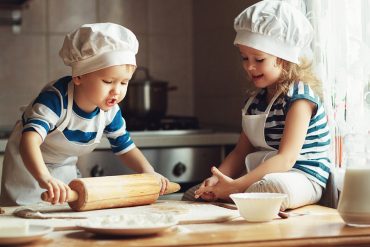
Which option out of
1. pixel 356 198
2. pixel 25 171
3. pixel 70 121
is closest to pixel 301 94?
pixel 356 198

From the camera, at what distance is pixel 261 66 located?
1.94 m

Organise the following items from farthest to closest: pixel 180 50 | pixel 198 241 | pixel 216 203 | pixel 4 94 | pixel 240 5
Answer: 1. pixel 180 50
2. pixel 4 94
3. pixel 240 5
4. pixel 216 203
5. pixel 198 241

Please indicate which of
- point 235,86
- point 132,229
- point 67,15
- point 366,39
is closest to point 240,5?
point 235,86

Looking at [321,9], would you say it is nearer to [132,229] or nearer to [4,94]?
[132,229]

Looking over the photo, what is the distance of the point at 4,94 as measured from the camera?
316cm

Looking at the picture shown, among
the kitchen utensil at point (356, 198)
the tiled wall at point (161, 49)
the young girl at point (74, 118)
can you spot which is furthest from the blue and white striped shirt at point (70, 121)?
the tiled wall at point (161, 49)

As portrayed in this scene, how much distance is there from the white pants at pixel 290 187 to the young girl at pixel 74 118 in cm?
25

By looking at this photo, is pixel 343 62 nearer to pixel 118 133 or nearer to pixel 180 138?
pixel 118 133

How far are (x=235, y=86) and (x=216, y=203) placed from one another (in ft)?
4.05

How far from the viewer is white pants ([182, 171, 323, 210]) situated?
5.81ft

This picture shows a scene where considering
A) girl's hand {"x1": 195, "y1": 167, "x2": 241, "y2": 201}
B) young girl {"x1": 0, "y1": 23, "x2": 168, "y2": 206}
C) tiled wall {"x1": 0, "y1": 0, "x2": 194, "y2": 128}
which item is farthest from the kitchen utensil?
tiled wall {"x1": 0, "y1": 0, "x2": 194, "y2": 128}

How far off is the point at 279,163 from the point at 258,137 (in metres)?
0.17

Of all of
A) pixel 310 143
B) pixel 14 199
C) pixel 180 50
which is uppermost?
pixel 180 50

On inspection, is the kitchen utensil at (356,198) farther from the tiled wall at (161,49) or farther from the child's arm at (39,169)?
the tiled wall at (161,49)
